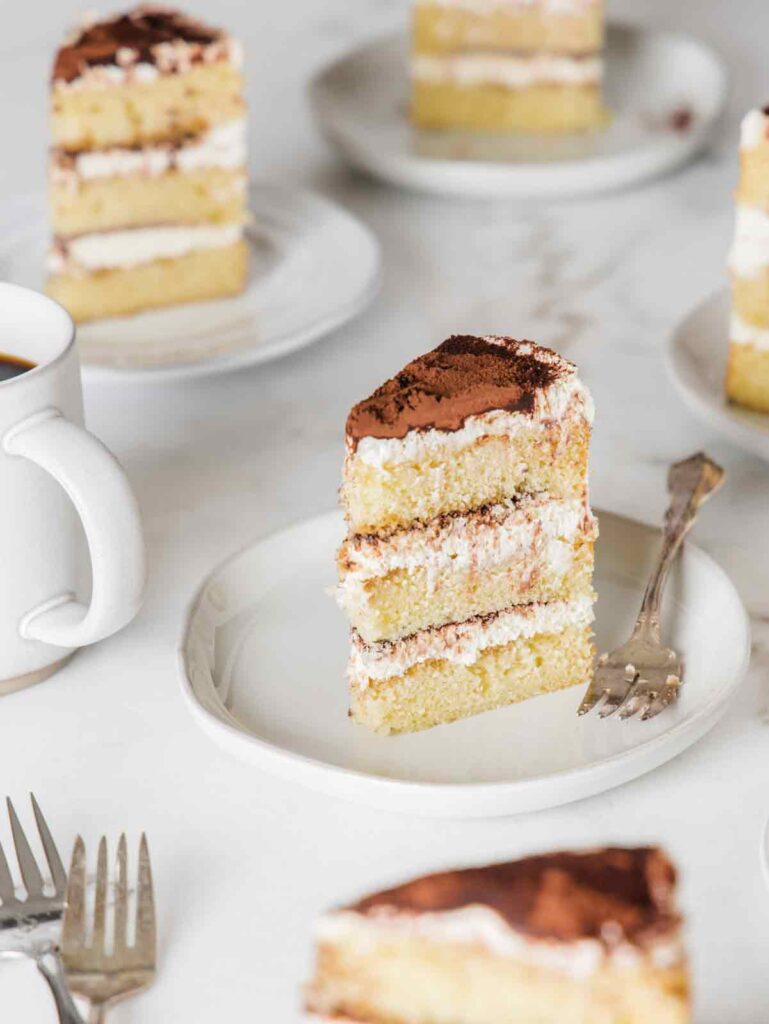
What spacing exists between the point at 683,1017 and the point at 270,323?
4.26 ft

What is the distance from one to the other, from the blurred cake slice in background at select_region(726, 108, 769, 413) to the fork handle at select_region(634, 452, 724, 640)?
0.15 metres

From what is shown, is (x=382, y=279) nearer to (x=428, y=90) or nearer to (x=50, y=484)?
(x=428, y=90)

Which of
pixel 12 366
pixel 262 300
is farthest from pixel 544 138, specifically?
pixel 12 366

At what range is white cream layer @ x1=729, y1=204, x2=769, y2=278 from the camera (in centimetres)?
164

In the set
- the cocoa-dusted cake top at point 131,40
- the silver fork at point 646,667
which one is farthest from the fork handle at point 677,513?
the cocoa-dusted cake top at point 131,40

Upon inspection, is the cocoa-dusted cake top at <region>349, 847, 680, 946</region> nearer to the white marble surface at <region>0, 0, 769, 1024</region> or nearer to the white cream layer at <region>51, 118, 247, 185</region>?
the white marble surface at <region>0, 0, 769, 1024</region>

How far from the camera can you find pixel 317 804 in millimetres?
1179

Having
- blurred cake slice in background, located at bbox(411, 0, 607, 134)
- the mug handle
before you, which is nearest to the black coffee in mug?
the mug handle

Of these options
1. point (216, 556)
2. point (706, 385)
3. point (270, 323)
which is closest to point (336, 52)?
point (270, 323)

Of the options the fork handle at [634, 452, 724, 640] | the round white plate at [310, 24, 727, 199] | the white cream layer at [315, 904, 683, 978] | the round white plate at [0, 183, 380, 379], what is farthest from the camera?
the round white plate at [310, 24, 727, 199]

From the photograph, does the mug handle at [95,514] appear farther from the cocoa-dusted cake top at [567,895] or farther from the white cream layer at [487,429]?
the cocoa-dusted cake top at [567,895]

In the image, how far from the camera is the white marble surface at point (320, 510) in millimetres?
1061

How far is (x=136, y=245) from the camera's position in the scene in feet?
6.66

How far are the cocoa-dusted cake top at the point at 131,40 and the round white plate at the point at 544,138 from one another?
40 cm
